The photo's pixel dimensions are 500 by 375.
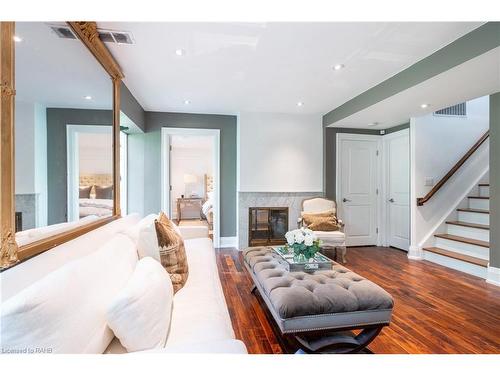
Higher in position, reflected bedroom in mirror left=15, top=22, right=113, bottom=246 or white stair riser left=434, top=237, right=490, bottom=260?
reflected bedroom in mirror left=15, top=22, right=113, bottom=246

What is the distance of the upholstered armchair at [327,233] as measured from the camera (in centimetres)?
372

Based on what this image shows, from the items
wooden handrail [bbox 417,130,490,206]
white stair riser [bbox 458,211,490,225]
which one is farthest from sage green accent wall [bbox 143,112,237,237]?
white stair riser [bbox 458,211,490,225]

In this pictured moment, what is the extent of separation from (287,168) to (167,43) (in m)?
2.90

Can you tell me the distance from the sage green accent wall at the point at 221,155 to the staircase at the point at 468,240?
3314 mm

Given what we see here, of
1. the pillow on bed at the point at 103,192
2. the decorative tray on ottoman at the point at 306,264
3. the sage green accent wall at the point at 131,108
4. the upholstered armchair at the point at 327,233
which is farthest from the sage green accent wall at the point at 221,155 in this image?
the decorative tray on ottoman at the point at 306,264

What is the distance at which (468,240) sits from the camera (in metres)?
3.57

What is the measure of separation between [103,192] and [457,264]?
4.42 metres

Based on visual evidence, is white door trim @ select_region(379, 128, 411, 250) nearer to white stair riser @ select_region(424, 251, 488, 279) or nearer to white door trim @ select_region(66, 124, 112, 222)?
white stair riser @ select_region(424, 251, 488, 279)

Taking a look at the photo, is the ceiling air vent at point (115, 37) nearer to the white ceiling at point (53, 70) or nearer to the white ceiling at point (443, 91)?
the white ceiling at point (53, 70)

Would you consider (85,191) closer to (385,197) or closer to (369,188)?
(369,188)

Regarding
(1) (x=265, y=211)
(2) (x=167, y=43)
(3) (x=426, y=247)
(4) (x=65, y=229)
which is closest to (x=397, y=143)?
(3) (x=426, y=247)

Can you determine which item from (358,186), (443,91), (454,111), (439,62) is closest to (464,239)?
(358,186)

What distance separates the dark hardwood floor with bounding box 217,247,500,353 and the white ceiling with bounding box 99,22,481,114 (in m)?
2.39

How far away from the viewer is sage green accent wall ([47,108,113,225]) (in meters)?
1.32
